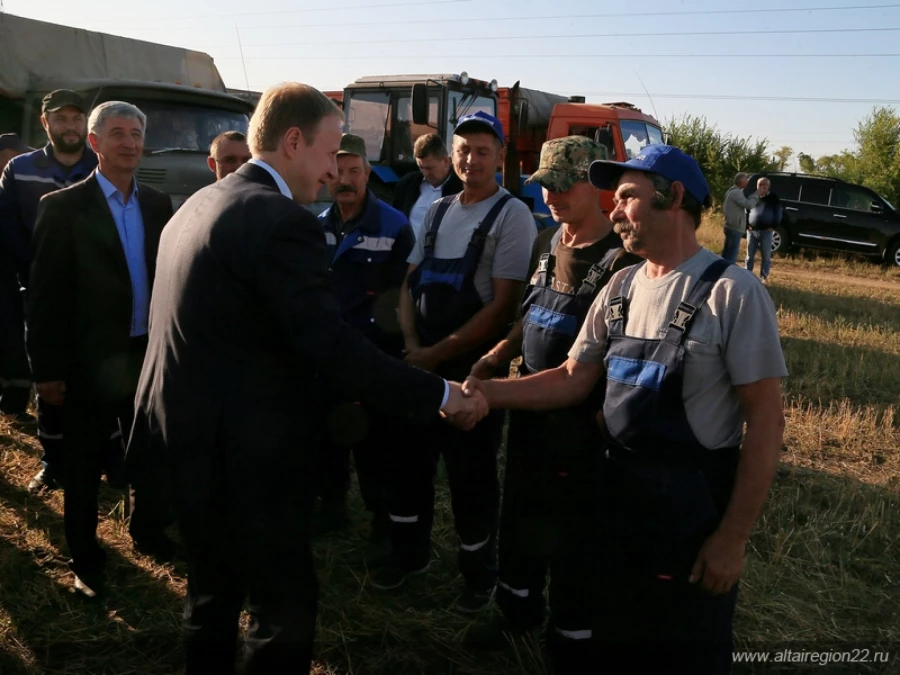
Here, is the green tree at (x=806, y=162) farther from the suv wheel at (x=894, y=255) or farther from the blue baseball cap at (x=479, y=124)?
the blue baseball cap at (x=479, y=124)

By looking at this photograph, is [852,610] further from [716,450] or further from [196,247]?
[196,247]

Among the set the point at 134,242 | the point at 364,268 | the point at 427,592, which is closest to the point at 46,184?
the point at 134,242

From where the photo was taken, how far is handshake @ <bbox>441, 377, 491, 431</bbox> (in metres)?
2.64

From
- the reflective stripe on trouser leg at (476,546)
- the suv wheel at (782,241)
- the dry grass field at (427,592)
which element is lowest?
the dry grass field at (427,592)

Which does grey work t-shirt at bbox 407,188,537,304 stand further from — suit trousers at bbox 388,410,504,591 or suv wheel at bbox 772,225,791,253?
suv wheel at bbox 772,225,791,253

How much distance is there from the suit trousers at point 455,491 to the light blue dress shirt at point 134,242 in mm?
1301

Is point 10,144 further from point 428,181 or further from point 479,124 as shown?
point 479,124

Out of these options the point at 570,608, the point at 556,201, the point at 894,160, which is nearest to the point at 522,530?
the point at 570,608

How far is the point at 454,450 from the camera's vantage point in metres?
3.39

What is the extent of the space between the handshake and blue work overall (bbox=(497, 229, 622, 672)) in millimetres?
270

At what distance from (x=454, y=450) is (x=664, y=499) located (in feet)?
4.46

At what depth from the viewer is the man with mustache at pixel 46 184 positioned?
437 centimetres

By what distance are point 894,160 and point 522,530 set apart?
32.4m

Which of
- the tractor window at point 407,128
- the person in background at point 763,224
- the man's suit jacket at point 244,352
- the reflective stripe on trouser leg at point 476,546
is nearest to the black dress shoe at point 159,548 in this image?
the reflective stripe on trouser leg at point 476,546
